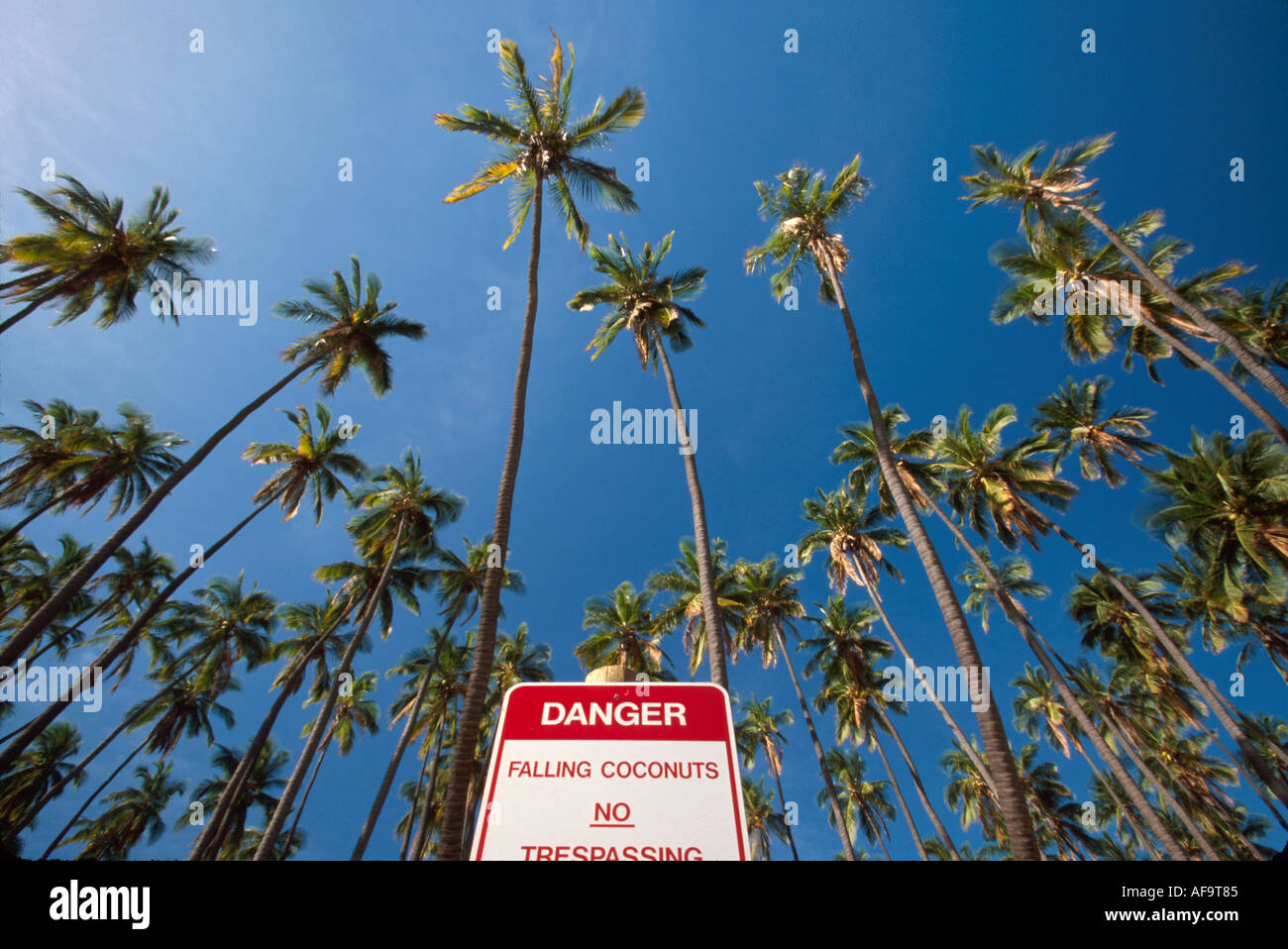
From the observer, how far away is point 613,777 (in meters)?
2.45

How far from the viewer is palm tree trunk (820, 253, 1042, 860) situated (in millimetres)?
10656

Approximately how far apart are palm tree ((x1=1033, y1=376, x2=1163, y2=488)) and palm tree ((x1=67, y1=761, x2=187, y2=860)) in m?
61.5

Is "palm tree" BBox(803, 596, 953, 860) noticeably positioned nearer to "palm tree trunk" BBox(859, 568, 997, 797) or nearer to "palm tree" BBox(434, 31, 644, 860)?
"palm tree trunk" BBox(859, 568, 997, 797)

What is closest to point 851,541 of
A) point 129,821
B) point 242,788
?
point 242,788

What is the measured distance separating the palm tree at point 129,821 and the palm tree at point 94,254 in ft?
115

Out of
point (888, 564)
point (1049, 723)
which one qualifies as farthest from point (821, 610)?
point (1049, 723)

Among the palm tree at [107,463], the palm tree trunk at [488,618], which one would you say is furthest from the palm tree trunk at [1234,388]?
the palm tree at [107,463]

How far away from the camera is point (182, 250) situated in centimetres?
2123

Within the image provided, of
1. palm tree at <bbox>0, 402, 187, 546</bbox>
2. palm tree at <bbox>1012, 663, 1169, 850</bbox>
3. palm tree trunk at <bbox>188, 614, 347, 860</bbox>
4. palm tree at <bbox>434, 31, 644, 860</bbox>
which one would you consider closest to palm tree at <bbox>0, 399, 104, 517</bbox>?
palm tree at <bbox>0, 402, 187, 546</bbox>

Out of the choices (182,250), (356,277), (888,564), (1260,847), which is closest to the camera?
(182,250)

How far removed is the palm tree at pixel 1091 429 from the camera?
25.3m
